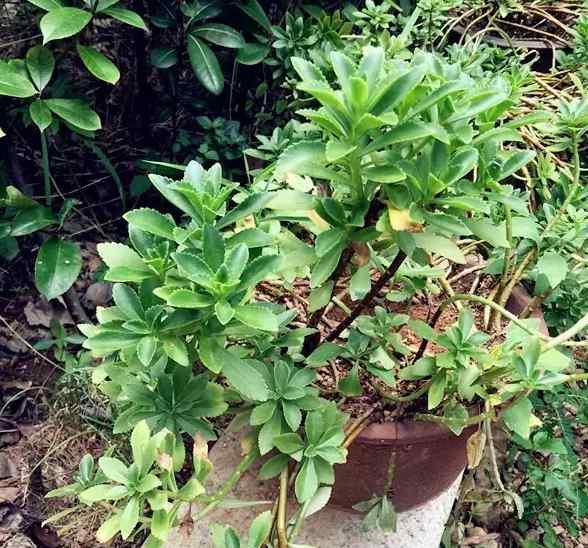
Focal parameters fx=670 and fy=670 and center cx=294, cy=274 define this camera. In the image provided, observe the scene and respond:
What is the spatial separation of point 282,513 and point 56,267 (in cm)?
101

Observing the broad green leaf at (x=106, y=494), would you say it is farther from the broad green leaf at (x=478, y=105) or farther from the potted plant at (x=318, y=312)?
the broad green leaf at (x=478, y=105)

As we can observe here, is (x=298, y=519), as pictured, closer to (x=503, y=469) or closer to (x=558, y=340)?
(x=558, y=340)

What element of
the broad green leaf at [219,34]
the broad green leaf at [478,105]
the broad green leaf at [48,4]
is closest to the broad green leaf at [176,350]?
the broad green leaf at [478,105]

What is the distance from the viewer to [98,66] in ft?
4.99

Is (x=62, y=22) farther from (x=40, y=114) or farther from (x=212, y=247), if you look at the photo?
(x=212, y=247)

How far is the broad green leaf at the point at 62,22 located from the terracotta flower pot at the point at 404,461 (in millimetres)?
1009

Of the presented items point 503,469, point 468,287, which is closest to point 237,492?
point 468,287

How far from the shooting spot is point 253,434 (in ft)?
3.23

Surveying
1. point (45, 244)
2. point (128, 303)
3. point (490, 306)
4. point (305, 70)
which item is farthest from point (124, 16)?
point (490, 306)

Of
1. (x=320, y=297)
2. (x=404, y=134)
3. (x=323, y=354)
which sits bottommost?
(x=323, y=354)

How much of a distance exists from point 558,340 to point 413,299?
15.3 inches

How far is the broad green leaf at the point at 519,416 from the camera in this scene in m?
0.93

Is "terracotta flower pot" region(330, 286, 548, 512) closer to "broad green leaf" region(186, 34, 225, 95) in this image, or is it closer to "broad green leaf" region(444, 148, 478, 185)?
"broad green leaf" region(444, 148, 478, 185)

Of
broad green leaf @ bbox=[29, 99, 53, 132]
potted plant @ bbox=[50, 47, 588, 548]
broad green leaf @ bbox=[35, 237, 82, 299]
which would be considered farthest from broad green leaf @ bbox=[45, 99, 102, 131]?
potted plant @ bbox=[50, 47, 588, 548]
